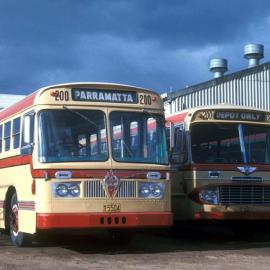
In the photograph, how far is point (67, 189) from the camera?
1070 centimetres

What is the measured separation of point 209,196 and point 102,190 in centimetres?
297

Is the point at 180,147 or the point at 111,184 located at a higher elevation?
the point at 180,147

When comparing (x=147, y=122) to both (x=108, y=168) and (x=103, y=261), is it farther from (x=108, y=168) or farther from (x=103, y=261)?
(x=103, y=261)

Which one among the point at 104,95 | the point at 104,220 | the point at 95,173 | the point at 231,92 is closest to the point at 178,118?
the point at 104,95

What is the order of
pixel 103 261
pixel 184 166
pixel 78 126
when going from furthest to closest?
pixel 184 166, pixel 78 126, pixel 103 261

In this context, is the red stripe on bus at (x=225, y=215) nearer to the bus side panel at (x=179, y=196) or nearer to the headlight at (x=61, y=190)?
the bus side panel at (x=179, y=196)

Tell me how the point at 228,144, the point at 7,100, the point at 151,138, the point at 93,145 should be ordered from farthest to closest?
the point at 7,100 → the point at 228,144 → the point at 151,138 → the point at 93,145

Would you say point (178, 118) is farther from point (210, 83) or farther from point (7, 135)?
point (210, 83)

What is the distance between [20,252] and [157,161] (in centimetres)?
279

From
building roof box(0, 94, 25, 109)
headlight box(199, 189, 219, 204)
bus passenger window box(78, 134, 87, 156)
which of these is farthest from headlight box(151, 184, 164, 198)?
building roof box(0, 94, 25, 109)

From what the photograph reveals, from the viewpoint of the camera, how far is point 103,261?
10328 mm

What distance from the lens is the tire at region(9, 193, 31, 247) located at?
38.9 feet

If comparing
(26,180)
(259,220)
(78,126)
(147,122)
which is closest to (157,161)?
(147,122)

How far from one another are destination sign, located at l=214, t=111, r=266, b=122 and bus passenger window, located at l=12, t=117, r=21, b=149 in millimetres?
4001
